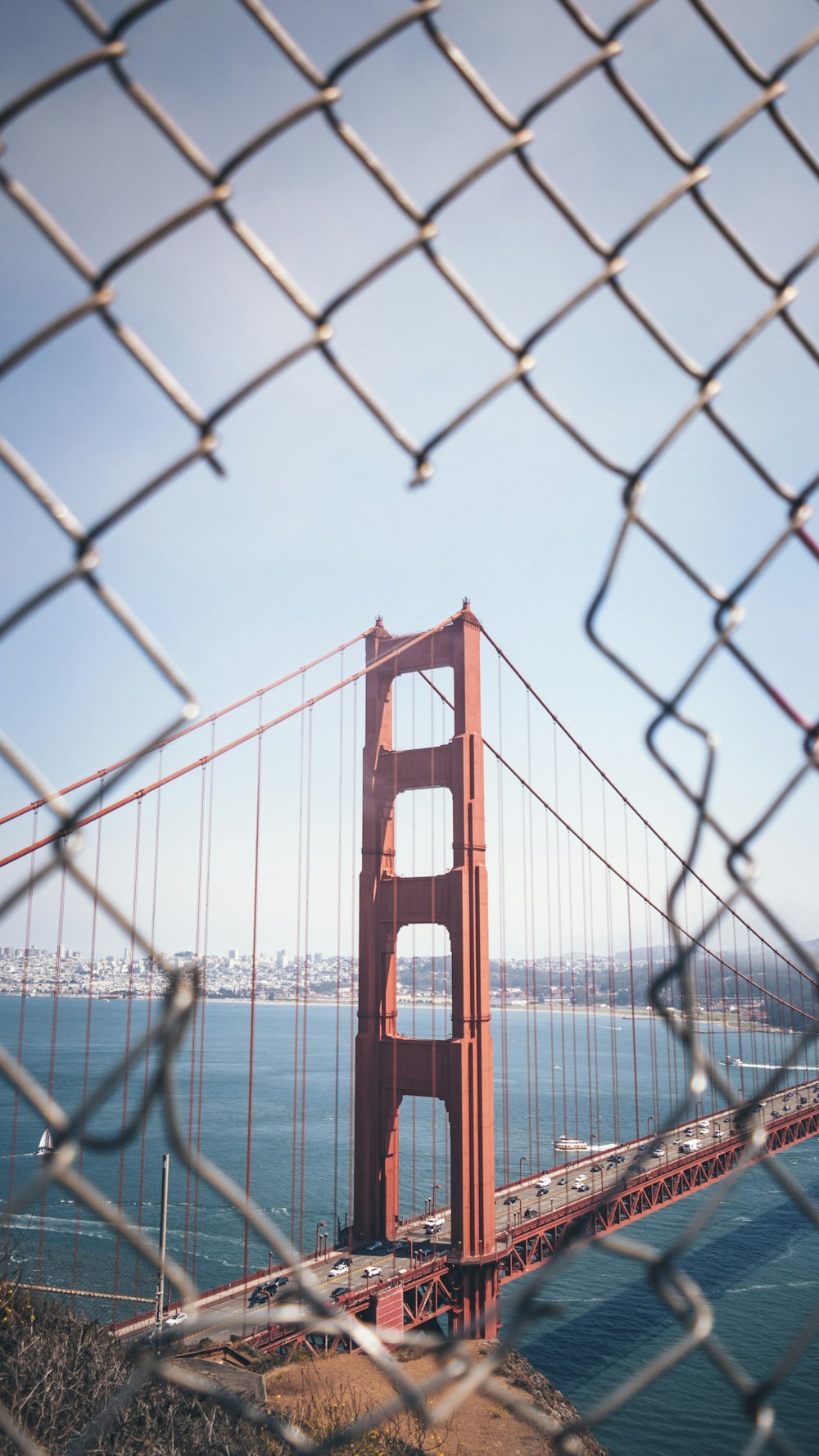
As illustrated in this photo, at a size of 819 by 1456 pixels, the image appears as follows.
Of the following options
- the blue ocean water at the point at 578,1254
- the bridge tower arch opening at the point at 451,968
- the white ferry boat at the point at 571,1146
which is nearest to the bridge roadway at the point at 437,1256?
the bridge tower arch opening at the point at 451,968

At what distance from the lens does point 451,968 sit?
1446cm

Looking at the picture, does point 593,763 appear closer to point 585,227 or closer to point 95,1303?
point 95,1303

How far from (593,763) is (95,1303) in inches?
651

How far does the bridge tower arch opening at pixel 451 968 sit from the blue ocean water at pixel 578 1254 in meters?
2.60

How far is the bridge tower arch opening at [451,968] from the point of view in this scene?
46.6 feet

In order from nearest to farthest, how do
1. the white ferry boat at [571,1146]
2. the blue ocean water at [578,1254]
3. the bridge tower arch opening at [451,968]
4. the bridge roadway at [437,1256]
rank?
the bridge roadway at [437,1256], the bridge tower arch opening at [451,968], the blue ocean water at [578,1254], the white ferry boat at [571,1146]

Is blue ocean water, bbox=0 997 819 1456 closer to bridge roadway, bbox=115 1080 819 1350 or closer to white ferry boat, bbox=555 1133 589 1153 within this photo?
white ferry boat, bbox=555 1133 589 1153

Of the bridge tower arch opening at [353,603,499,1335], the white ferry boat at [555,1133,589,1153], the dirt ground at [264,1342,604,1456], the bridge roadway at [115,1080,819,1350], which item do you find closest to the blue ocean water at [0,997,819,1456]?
the white ferry boat at [555,1133,589,1153]

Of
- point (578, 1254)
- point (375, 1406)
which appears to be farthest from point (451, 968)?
point (578, 1254)

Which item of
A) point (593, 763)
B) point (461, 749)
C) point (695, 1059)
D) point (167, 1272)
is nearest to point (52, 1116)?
point (167, 1272)

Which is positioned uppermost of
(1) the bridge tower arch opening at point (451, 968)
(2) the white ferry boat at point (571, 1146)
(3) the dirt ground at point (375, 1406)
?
(1) the bridge tower arch opening at point (451, 968)

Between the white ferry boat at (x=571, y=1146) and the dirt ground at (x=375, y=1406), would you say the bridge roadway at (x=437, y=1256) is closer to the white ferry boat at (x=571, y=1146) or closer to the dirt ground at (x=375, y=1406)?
the dirt ground at (x=375, y=1406)

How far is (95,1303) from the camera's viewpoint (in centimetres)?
2070

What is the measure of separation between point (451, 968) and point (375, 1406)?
5.50 metres
